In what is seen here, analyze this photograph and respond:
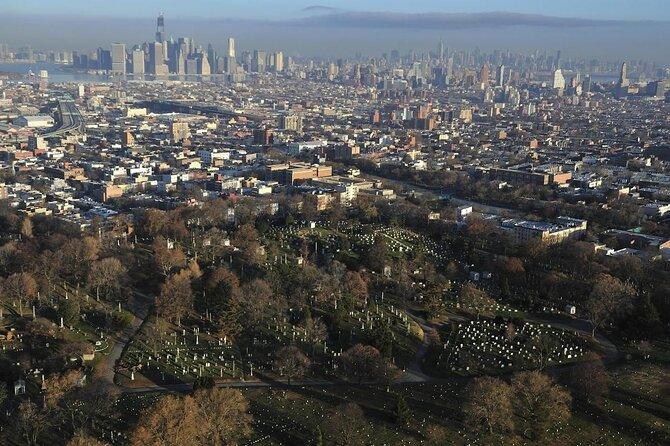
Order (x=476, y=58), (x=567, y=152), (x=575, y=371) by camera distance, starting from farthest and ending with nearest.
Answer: (x=476, y=58), (x=567, y=152), (x=575, y=371)

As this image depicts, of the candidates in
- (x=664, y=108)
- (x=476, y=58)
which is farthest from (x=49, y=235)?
(x=476, y=58)

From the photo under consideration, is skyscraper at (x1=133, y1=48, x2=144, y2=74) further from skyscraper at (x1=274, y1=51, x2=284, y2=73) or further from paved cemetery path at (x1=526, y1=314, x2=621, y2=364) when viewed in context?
paved cemetery path at (x1=526, y1=314, x2=621, y2=364)

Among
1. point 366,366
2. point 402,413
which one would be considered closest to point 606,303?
point 366,366

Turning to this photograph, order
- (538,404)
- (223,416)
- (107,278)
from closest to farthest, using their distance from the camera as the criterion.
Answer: (223,416) < (538,404) < (107,278)

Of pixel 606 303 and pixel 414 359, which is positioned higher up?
pixel 606 303

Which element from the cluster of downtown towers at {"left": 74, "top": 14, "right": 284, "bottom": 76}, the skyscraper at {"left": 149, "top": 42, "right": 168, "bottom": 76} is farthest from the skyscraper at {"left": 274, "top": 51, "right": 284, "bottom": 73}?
the skyscraper at {"left": 149, "top": 42, "right": 168, "bottom": 76}

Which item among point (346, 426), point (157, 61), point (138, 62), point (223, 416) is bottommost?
point (346, 426)

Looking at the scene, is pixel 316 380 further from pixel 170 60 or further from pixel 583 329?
pixel 170 60

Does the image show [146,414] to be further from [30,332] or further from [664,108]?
[664,108]
